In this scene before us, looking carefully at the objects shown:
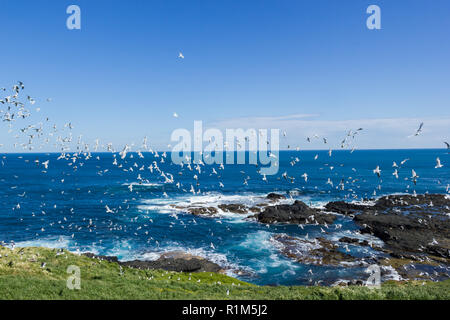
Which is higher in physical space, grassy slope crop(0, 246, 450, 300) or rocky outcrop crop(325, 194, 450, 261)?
grassy slope crop(0, 246, 450, 300)

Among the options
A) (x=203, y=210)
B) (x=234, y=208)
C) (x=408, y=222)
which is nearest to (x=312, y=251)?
(x=408, y=222)

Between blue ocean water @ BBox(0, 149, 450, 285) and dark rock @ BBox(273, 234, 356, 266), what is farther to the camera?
dark rock @ BBox(273, 234, 356, 266)

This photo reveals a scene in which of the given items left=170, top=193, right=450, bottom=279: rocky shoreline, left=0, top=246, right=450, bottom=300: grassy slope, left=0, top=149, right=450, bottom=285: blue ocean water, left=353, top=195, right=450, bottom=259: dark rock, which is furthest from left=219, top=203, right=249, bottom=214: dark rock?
left=0, top=246, right=450, bottom=300: grassy slope

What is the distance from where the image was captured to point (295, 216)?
205 feet

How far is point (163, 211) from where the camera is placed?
71125 mm

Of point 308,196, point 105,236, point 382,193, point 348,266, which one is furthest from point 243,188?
point 348,266

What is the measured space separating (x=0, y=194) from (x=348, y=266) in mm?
108572

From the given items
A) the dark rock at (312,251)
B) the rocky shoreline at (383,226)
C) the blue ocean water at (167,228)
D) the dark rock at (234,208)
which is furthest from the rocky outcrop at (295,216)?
the dark rock at (312,251)

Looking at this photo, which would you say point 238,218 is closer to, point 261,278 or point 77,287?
point 261,278

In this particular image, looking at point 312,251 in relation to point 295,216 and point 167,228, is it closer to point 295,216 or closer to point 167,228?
point 295,216

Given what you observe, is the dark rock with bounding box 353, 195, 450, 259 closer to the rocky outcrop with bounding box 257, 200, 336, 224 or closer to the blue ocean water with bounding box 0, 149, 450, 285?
the blue ocean water with bounding box 0, 149, 450, 285

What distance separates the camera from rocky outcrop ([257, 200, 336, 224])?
60.9 m

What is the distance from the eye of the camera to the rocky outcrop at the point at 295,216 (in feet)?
200

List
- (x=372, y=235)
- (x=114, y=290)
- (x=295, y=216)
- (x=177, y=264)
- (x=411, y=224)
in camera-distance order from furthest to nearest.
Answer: (x=295, y=216) < (x=411, y=224) < (x=372, y=235) < (x=177, y=264) < (x=114, y=290)
